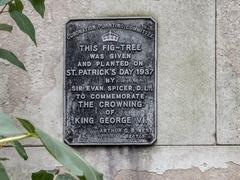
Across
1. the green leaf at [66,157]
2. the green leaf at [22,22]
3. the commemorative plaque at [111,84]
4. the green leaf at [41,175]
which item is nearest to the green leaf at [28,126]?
the green leaf at [66,157]

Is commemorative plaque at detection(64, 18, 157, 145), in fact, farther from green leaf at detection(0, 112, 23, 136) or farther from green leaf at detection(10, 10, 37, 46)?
green leaf at detection(0, 112, 23, 136)

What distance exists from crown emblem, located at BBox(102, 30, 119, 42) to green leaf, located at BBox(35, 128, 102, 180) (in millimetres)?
3280

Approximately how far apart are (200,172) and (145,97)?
0.61 metres

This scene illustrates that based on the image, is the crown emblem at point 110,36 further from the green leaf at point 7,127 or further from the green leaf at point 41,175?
the green leaf at point 7,127

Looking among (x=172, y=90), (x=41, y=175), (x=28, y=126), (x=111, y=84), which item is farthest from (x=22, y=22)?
(x=172, y=90)

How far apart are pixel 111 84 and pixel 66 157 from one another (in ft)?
10.6

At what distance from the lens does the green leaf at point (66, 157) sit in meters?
1.24

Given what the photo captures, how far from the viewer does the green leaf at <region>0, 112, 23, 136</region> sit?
1233 mm

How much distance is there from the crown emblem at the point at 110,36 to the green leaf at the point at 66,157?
3280 millimetres

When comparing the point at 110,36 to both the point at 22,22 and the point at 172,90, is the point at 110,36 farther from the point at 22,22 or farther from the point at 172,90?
the point at 22,22

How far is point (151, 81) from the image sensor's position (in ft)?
14.7

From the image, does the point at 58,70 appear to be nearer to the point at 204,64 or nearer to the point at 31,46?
the point at 31,46

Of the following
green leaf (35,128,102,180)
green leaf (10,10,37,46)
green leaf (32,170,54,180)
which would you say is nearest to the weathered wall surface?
green leaf (10,10,37,46)

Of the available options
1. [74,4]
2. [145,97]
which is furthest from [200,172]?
[74,4]
